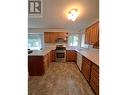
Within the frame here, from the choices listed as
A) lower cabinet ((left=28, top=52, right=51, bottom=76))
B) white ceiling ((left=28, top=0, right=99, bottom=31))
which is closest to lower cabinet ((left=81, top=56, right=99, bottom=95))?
lower cabinet ((left=28, top=52, right=51, bottom=76))

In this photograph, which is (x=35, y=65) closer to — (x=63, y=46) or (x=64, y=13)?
(x=64, y=13)

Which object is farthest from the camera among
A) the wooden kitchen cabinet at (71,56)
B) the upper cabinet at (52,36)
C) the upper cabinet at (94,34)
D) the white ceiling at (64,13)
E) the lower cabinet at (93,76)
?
the upper cabinet at (52,36)

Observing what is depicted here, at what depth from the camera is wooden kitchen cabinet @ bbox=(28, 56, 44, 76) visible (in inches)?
240

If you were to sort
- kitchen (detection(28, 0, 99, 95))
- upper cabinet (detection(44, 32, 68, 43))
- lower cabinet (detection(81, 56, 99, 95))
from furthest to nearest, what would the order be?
1. upper cabinet (detection(44, 32, 68, 43))
2. kitchen (detection(28, 0, 99, 95))
3. lower cabinet (detection(81, 56, 99, 95))

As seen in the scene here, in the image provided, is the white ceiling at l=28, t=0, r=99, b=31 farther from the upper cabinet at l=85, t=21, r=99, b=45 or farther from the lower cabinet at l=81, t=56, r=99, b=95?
the lower cabinet at l=81, t=56, r=99, b=95

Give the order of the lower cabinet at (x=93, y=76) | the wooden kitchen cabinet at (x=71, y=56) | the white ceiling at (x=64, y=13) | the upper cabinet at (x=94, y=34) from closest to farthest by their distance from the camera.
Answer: the lower cabinet at (x=93, y=76), the upper cabinet at (x=94, y=34), the white ceiling at (x=64, y=13), the wooden kitchen cabinet at (x=71, y=56)

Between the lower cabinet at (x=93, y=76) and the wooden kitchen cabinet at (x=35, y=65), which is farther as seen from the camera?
the wooden kitchen cabinet at (x=35, y=65)

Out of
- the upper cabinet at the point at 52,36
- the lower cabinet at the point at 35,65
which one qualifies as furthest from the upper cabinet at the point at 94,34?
the upper cabinet at the point at 52,36

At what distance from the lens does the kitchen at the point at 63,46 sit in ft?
16.3

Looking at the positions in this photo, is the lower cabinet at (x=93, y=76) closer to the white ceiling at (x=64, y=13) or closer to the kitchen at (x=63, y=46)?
the kitchen at (x=63, y=46)

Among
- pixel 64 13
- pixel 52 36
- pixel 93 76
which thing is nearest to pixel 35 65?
pixel 93 76

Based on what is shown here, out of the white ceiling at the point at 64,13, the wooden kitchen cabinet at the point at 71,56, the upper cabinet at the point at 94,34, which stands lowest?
the wooden kitchen cabinet at the point at 71,56

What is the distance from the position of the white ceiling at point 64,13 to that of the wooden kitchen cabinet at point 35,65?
89.0 inches
